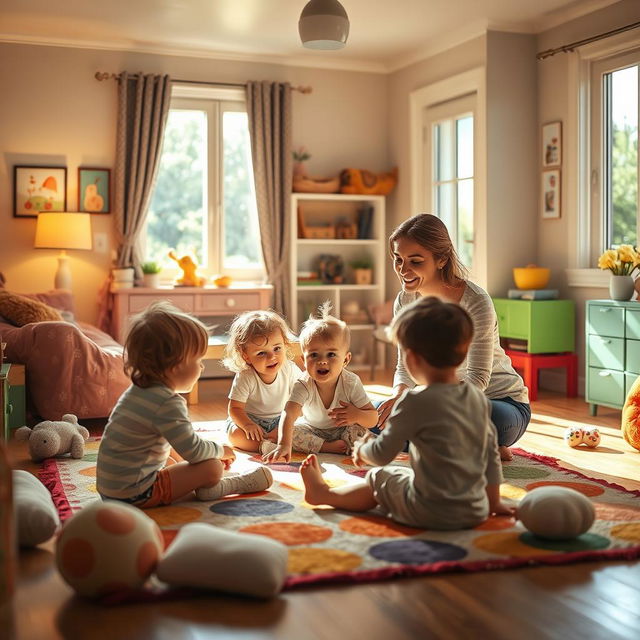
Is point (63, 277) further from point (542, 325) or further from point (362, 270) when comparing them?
point (542, 325)

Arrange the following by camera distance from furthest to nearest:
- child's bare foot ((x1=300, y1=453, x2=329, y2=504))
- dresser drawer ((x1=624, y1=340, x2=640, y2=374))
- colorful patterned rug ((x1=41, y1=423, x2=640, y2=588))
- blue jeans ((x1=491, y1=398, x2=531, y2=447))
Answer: dresser drawer ((x1=624, y1=340, x2=640, y2=374)), blue jeans ((x1=491, y1=398, x2=531, y2=447)), child's bare foot ((x1=300, y1=453, x2=329, y2=504)), colorful patterned rug ((x1=41, y1=423, x2=640, y2=588))

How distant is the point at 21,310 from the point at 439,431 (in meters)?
3.12

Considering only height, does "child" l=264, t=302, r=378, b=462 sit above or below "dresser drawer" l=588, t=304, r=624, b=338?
below

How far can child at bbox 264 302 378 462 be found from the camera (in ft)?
10.7

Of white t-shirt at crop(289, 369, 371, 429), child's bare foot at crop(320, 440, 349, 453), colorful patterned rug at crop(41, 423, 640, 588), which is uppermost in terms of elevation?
white t-shirt at crop(289, 369, 371, 429)

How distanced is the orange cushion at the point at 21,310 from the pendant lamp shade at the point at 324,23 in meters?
2.04

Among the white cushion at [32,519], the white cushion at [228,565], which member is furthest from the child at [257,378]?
the white cushion at [228,565]

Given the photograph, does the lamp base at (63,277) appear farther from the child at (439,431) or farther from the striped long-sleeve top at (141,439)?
the child at (439,431)

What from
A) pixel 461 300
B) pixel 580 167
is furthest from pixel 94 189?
pixel 461 300

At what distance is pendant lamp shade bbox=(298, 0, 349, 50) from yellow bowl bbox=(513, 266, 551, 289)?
6.92ft

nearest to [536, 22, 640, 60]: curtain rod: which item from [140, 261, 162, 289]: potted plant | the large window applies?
the large window

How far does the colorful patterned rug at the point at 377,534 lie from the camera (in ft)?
6.70

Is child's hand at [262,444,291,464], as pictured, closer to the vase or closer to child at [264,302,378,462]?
child at [264,302,378,462]

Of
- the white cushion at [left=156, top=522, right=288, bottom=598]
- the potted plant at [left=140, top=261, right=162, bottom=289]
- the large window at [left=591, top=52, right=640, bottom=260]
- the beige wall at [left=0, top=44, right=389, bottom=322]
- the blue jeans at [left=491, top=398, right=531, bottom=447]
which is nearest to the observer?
the white cushion at [left=156, top=522, right=288, bottom=598]
